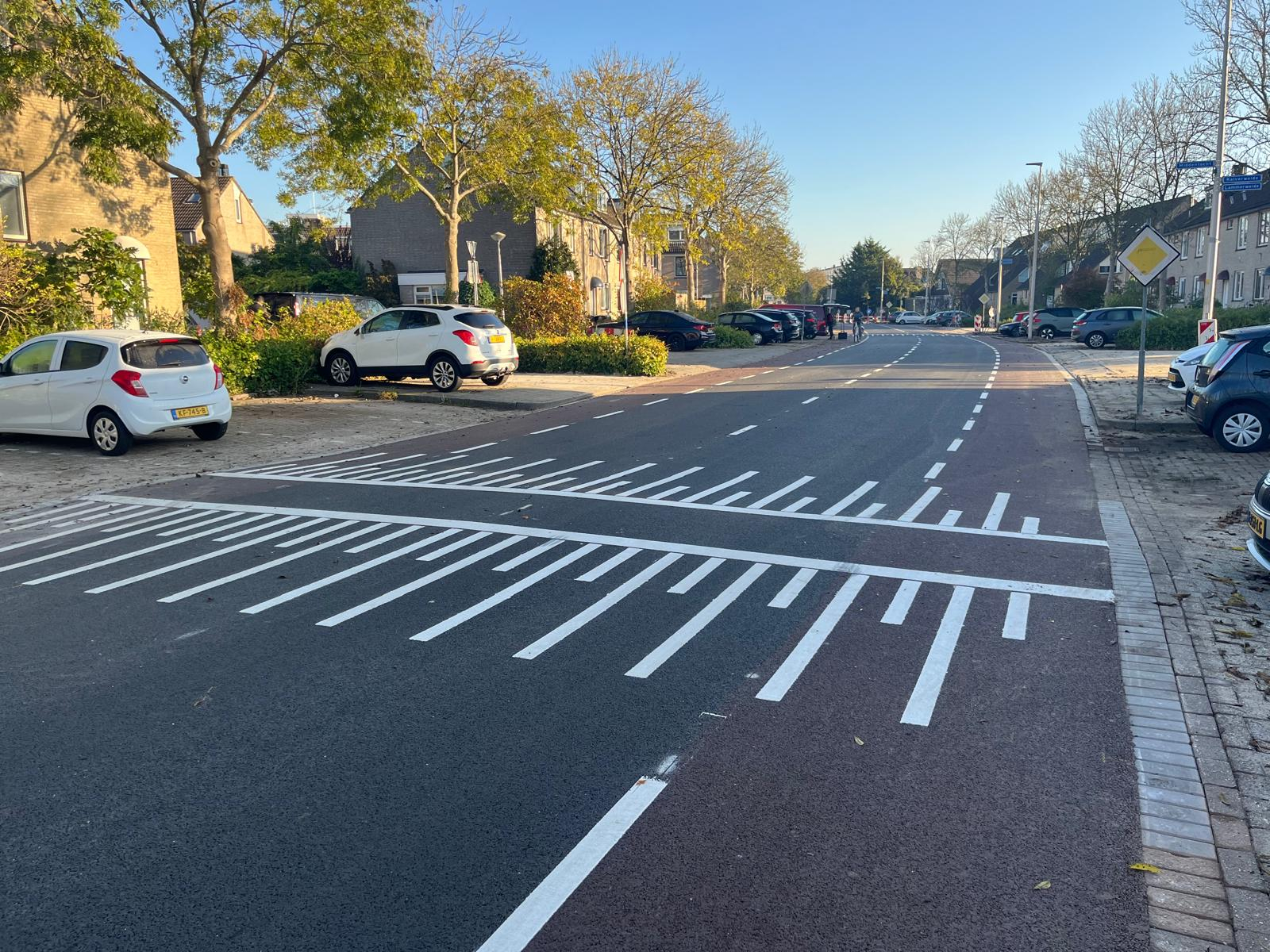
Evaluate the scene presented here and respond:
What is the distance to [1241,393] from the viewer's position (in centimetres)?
1251

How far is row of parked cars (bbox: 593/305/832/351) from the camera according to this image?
3925 cm

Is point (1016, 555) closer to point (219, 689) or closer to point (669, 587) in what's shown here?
point (669, 587)

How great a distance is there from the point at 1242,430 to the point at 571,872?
1258 cm

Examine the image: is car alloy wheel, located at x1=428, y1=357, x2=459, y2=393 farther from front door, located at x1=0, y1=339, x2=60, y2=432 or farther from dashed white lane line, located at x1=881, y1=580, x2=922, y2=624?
dashed white lane line, located at x1=881, y1=580, x2=922, y2=624

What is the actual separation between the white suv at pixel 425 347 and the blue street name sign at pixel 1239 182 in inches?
580

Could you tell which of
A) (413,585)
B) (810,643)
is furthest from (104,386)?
(810,643)

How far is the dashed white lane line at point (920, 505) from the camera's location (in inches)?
356

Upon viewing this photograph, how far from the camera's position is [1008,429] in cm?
1545

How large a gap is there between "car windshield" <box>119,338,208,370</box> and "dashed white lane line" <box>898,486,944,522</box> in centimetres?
959

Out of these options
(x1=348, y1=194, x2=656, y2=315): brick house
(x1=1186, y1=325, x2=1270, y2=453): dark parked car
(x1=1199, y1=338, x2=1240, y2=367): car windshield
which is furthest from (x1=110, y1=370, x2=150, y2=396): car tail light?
(x1=348, y1=194, x2=656, y2=315): brick house

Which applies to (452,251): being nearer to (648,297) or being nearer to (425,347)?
(425,347)

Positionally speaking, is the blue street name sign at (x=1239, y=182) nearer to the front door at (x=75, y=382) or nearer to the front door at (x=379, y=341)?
the front door at (x=379, y=341)

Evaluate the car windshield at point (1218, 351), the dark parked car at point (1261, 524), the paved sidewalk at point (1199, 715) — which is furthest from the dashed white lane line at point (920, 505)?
the car windshield at point (1218, 351)

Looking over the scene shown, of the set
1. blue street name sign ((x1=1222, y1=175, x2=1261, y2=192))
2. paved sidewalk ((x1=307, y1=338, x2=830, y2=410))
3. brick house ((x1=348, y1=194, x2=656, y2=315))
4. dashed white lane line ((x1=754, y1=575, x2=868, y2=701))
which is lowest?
dashed white lane line ((x1=754, y1=575, x2=868, y2=701))
